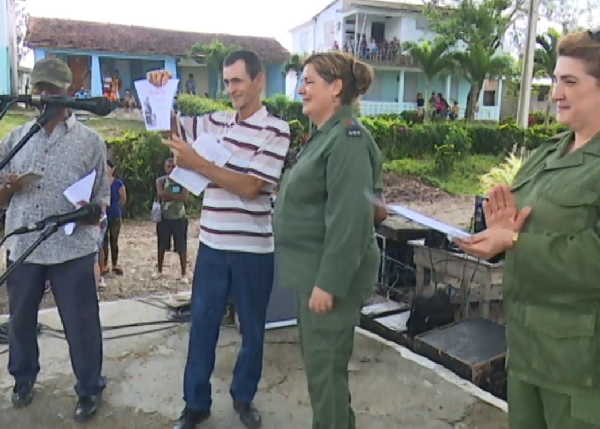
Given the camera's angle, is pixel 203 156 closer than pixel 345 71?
No

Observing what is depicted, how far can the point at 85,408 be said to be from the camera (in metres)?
2.99

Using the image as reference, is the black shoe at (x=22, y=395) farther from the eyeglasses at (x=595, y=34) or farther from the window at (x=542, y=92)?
the window at (x=542, y=92)

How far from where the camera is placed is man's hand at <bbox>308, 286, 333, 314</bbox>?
2.20 m

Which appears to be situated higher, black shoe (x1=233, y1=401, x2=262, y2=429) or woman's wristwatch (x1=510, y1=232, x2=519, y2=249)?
woman's wristwatch (x1=510, y1=232, x2=519, y2=249)

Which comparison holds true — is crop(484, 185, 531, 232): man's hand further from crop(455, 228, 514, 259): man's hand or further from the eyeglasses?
the eyeglasses

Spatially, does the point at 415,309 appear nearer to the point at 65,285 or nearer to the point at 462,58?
the point at 65,285

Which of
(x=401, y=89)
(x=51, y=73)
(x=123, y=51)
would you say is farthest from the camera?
(x=401, y=89)

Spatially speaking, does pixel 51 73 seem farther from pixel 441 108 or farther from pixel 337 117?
pixel 441 108

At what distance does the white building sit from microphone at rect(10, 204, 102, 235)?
26422mm

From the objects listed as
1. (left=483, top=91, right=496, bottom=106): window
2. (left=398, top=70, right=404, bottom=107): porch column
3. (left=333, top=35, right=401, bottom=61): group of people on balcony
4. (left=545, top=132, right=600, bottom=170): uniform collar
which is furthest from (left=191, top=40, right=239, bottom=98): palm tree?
(left=545, top=132, right=600, bottom=170): uniform collar

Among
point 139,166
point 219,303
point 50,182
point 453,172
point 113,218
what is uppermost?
point 50,182

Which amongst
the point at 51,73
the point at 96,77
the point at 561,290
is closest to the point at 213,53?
the point at 96,77

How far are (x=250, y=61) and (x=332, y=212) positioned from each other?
86 centimetres

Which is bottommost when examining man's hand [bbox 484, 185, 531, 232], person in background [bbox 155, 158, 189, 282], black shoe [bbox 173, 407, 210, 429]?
black shoe [bbox 173, 407, 210, 429]
